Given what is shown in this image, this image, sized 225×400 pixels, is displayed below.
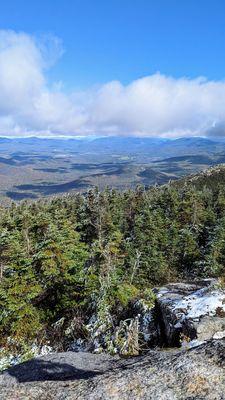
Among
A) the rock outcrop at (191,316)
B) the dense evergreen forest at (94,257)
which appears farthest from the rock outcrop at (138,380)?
the dense evergreen forest at (94,257)

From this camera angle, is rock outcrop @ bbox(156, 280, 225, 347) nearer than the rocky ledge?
No

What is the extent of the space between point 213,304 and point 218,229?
60485mm

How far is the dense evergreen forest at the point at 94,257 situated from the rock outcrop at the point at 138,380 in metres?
6.04

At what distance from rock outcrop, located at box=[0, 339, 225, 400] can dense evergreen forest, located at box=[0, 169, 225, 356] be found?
19.8ft

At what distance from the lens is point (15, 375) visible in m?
8.07

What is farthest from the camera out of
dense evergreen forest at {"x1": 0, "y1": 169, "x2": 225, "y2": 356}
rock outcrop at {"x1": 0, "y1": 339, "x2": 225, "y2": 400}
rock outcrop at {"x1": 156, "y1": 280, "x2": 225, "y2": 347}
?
dense evergreen forest at {"x1": 0, "y1": 169, "x2": 225, "y2": 356}

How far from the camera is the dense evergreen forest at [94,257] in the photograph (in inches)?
826

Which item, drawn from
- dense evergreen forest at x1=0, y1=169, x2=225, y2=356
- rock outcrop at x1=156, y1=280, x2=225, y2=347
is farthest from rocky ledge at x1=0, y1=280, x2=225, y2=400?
dense evergreen forest at x1=0, y1=169, x2=225, y2=356

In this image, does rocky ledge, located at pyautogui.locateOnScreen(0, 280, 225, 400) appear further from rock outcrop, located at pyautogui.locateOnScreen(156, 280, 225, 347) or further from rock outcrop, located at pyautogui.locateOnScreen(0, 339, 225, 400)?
rock outcrop, located at pyautogui.locateOnScreen(156, 280, 225, 347)

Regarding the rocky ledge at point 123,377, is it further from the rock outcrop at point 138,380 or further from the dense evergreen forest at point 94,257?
the dense evergreen forest at point 94,257

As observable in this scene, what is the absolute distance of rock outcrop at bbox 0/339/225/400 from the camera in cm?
631

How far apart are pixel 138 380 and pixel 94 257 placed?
3075 centimetres

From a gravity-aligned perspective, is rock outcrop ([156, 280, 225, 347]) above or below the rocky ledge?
below

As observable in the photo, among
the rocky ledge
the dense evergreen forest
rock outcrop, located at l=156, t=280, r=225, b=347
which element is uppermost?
the rocky ledge
